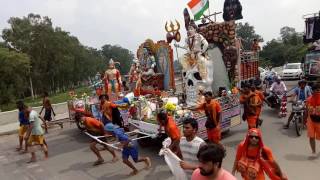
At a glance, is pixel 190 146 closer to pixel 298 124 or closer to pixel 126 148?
pixel 126 148

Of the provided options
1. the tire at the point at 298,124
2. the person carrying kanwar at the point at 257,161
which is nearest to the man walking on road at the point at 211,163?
the person carrying kanwar at the point at 257,161

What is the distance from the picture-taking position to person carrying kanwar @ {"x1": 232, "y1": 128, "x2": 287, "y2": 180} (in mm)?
4070

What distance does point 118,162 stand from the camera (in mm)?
8570

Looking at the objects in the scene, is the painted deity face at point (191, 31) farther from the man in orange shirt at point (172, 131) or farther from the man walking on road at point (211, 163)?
the man walking on road at point (211, 163)

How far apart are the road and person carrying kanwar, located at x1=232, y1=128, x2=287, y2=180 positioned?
9.03ft

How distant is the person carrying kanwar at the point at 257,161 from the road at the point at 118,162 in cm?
275

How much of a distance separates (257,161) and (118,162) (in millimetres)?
5001

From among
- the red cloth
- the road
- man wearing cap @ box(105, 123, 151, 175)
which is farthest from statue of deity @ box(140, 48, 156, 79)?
the red cloth

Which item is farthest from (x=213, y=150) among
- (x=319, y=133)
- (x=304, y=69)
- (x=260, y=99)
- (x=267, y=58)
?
(x=267, y=58)

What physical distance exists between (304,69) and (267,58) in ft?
114

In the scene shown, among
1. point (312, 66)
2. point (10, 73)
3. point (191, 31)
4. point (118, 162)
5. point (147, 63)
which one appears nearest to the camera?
point (118, 162)

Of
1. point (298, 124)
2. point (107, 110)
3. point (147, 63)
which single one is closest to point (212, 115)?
point (107, 110)

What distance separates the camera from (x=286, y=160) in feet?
24.7

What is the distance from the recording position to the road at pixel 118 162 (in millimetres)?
7277
